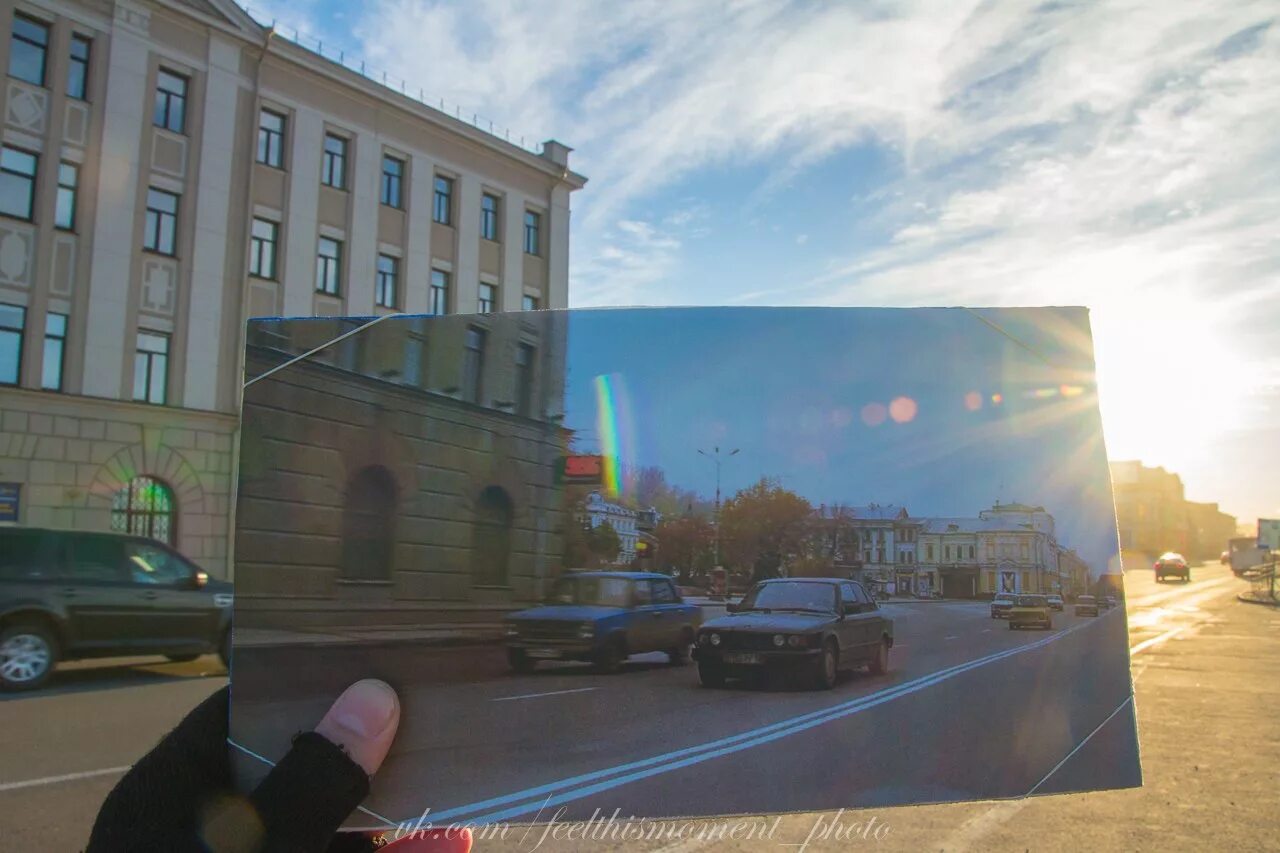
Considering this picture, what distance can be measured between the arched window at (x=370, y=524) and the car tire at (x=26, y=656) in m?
10.5

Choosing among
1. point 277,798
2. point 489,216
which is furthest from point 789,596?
point 489,216

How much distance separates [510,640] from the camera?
1.40 m

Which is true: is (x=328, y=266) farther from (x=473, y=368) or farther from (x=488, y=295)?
(x=473, y=368)

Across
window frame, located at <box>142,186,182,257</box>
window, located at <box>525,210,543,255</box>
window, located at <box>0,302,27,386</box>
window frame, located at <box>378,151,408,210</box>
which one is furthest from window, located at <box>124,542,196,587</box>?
window, located at <box>525,210,543,255</box>

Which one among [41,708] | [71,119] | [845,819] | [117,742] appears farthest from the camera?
[71,119]

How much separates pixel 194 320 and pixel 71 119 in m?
5.05

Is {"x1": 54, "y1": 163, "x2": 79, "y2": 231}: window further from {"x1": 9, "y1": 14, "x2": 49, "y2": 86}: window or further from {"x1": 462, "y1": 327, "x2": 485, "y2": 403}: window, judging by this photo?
{"x1": 462, "y1": 327, "x2": 485, "y2": 403}: window

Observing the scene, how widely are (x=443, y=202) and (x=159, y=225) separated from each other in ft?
29.0

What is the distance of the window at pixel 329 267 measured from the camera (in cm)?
2542

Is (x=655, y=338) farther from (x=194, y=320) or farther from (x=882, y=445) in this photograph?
(x=194, y=320)

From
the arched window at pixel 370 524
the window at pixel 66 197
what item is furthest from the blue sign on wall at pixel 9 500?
the arched window at pixel 370 524

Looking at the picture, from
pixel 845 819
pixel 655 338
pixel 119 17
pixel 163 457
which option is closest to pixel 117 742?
pixel 845 819

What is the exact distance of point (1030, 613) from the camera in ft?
5.10

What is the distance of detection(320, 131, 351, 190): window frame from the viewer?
25.7 m
